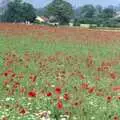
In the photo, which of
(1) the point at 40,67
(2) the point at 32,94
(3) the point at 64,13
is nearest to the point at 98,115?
(2) the point at 32,94

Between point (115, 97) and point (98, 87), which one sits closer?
point (115, 97)

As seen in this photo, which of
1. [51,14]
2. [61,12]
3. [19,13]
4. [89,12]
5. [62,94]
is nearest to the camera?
[62,94]

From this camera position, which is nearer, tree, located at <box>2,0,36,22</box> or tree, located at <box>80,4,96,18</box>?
tree, located at <box>2,0,36,22</box>

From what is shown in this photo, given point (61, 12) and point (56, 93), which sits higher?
point (56, 93)

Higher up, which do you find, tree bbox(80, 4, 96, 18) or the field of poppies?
the field of poppies

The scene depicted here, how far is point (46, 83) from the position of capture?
31.3 feet

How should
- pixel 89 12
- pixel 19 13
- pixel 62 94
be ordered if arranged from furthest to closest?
1. pixel 89 12
2. pixel 19 13
3. pixel 62 94

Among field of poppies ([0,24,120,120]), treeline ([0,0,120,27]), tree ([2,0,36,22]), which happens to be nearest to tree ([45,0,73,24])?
treeline ([0,0,120,27])

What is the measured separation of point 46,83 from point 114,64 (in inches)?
193

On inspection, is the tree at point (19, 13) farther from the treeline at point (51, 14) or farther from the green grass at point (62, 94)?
the green grass at point (62, 94)

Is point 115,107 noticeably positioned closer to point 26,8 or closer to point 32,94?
point 32,94

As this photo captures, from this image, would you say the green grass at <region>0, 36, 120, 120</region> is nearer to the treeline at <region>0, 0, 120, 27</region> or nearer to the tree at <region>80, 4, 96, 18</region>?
the treeline at <region>0, 0, 120, 27</region>

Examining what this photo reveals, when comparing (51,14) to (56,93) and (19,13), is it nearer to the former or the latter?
(19,13)

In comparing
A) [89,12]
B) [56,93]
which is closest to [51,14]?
[89,12]
